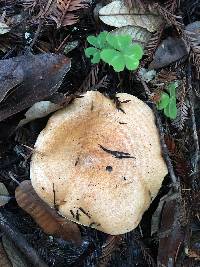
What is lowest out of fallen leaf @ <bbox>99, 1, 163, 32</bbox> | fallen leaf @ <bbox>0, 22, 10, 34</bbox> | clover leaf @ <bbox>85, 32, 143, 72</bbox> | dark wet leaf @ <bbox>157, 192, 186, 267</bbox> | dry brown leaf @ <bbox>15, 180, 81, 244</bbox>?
dark wet leaf @ <bbox>157, 192, 186, 267</bbox>

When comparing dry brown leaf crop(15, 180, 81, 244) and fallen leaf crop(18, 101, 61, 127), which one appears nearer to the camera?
fallen leaf crop(18, 101, 61, 127)

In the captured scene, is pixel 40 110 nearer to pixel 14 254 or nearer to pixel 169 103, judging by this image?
pixel 169 103

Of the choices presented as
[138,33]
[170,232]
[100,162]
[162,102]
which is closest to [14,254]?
[100,162]

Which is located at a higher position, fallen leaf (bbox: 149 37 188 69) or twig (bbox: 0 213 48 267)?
fallen leaf (bbox: 149 37 188 69)

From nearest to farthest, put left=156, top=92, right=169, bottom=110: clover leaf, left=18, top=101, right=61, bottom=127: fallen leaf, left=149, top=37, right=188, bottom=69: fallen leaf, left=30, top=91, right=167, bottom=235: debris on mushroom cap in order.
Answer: left=30, top=91, right=167, bottom=235: debris on mushroom cap < left=18, top=101, right=61, bottom=127: fallen leaf < left=156, top=92, right=169, bottom=110: clover leaf < left=149, top=37, right=188, bottom=69: fallen leaf

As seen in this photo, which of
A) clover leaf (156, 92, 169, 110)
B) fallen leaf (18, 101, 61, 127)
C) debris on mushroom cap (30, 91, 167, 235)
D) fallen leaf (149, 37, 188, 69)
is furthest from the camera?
fallen leaf (149, 37, 188, 69)

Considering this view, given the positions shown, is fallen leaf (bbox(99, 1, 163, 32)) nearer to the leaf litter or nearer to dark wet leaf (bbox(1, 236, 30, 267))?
the leaf litter

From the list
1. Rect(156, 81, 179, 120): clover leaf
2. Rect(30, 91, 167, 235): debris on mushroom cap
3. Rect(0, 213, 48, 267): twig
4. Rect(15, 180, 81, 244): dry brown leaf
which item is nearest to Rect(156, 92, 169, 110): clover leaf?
Rect(156, 81, 179, 120): clover leaf

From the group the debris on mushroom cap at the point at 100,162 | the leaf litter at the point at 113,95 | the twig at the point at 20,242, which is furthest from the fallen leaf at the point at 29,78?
the twig at the point at 20,242

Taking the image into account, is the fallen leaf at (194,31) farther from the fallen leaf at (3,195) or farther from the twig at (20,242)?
the twig at (20,242)
